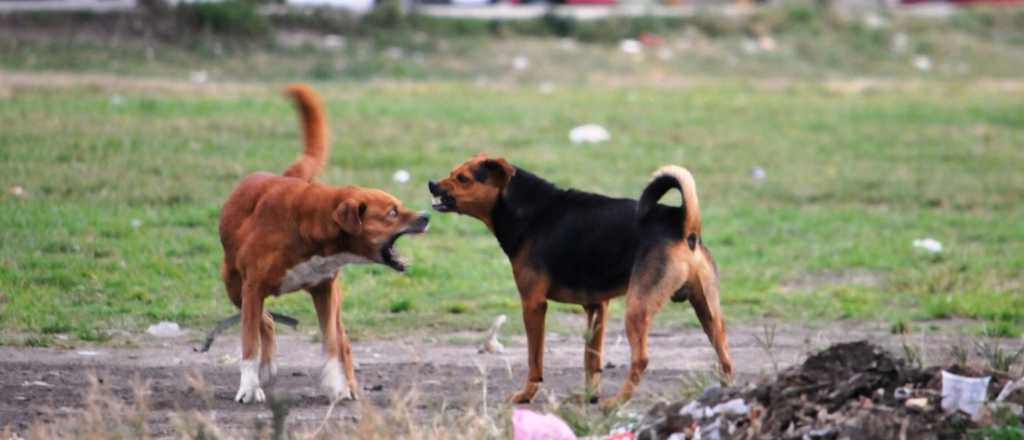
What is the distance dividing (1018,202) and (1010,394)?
8818 millimetres

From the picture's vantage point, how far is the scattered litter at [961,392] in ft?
21.0

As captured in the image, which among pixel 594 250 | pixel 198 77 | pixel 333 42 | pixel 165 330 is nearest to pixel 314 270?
pixel 594 250

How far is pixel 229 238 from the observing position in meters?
8.28

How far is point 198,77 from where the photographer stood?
778 inches

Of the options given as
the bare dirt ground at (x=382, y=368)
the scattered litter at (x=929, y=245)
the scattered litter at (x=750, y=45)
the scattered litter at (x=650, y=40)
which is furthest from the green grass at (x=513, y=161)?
the scattered litter at (x=750, y=45)

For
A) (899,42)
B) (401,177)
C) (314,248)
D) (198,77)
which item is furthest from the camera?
(899,42)

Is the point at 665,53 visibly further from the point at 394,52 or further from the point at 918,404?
the point at 918,404

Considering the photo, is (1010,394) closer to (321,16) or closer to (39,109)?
(39,109)

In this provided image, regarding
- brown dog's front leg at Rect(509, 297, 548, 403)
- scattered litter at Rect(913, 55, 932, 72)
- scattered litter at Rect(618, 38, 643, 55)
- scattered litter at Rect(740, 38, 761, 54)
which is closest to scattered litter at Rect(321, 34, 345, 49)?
scattered litter at Rect(618, 38, 643, 55)

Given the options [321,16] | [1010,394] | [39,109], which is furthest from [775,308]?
[321,16]

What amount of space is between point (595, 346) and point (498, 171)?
955 mm

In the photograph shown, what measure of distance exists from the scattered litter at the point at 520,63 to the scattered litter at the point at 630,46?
1.73m

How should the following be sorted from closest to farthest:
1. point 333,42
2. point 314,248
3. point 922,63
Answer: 1. point 314,248
2. point 333,42
3. point 922,63

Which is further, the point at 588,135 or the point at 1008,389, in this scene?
the point at 588,135
